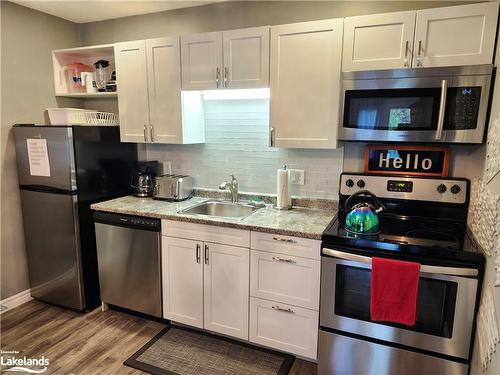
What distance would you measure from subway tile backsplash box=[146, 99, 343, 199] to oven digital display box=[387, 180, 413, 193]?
14.8 inches

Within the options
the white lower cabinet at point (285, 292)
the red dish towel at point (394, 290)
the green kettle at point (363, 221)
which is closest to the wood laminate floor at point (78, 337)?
the white lower cabinet at point (285, 292)

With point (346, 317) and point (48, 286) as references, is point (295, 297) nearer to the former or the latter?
point (346, 317)

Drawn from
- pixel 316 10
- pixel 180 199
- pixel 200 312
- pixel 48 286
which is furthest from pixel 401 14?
pixel 48 286

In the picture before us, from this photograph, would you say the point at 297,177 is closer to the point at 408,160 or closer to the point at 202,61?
the point at 408,160

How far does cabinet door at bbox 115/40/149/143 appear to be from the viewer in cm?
259

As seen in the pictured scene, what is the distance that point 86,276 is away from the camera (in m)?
2.70

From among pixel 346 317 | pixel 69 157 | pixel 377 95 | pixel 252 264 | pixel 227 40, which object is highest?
pixel 227 40

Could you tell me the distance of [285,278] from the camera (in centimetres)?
204

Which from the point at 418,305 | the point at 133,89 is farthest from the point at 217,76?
the point at 418,305

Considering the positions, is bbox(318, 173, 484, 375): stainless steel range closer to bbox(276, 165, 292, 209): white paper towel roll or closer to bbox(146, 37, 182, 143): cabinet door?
bbox(276, 165, 292, 209): white paper towel roll

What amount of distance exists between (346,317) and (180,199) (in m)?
1.57

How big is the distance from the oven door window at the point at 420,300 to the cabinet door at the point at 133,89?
1881 millimetres

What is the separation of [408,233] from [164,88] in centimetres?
200

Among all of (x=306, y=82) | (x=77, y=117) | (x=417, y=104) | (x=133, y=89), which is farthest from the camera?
(x=77, y=117)
